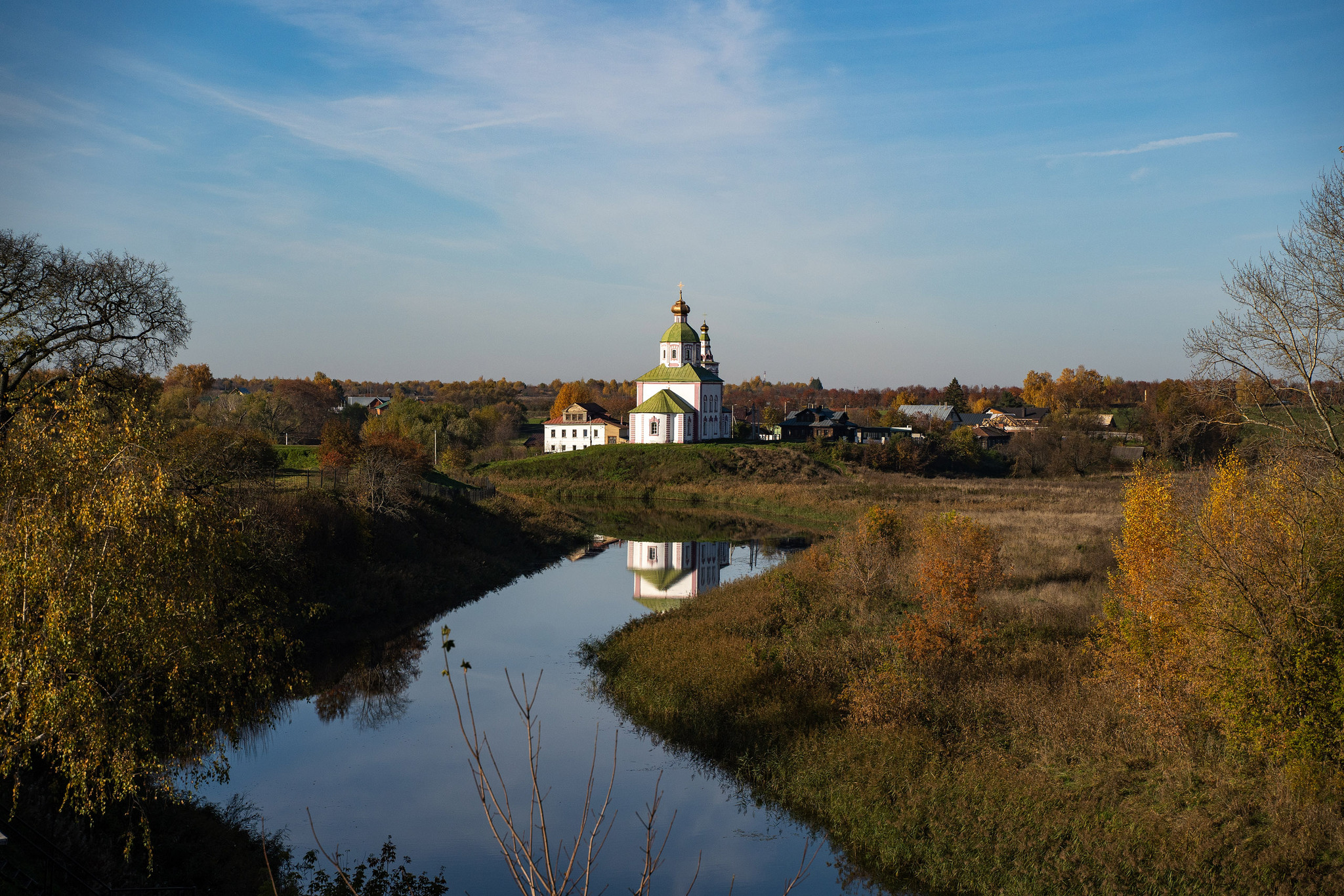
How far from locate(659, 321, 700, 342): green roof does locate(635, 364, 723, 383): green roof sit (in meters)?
2.65

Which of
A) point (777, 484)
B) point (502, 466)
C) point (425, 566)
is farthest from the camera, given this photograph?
point (502, 466)

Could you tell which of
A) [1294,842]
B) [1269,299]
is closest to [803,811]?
[1294,842]

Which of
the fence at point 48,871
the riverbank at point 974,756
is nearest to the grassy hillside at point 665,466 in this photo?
the riverbank at point 974,756

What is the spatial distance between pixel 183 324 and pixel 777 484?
1639 inches

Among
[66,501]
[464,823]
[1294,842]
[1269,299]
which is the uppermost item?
[1269,299]

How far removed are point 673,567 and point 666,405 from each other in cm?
3987

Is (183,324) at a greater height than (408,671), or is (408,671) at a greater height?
(183,324)

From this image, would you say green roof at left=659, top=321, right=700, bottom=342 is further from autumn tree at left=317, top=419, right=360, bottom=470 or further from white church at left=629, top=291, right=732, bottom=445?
autumn tree at left=317, top=419, right=360, bottom=470

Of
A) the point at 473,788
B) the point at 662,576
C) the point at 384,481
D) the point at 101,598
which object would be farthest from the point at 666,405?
the point at 101,598

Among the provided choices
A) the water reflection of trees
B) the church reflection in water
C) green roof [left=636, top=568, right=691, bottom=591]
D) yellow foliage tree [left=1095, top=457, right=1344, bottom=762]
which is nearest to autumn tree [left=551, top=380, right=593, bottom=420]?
the church reflection in water

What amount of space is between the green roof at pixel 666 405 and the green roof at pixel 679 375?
1482 millimetres

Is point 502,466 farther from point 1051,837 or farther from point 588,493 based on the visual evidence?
point 1051,837

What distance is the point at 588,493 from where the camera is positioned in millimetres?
61688

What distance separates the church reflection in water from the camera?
31.1 meters
